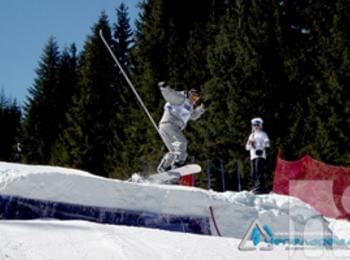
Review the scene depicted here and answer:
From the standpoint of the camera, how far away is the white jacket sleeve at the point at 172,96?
1186cm

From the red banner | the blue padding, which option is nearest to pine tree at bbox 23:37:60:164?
the red banner

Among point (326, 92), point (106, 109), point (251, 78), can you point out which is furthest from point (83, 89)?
point (326, 92)

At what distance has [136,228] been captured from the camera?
7117mm

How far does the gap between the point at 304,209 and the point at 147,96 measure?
22509 millimetres

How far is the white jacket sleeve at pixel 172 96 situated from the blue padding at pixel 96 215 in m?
3.05

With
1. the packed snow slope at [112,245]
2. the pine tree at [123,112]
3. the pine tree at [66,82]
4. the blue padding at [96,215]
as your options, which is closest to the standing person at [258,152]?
the blue padding at [96,215]

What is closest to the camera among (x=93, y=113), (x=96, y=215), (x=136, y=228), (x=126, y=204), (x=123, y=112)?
(x=136, y=228)

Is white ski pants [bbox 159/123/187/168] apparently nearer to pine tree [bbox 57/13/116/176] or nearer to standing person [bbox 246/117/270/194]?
standing person [bbox 246/117/270/194]

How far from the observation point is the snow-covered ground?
5.69 m

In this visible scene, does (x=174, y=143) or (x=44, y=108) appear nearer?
(x=174, y=143)

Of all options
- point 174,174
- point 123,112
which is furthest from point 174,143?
point 123,112

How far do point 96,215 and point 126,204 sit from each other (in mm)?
482

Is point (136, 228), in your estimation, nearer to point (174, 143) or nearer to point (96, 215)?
point (96, 215)

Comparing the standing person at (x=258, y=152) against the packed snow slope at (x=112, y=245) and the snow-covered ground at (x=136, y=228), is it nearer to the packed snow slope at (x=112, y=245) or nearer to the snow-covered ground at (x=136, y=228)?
the snow-covered ground at (x=136, y=228)
